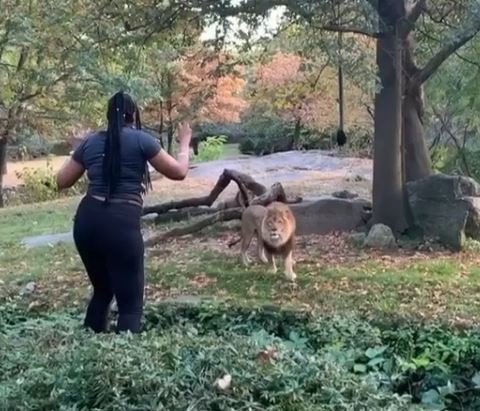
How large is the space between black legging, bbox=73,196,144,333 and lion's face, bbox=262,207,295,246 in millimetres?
2216

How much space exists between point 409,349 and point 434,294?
1385 mm

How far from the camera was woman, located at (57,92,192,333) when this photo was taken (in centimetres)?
383

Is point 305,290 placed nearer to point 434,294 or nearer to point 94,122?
point 434,294

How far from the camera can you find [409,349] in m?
4.33

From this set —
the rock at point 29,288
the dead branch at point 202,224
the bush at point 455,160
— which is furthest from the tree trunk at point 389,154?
the bush at point 455,160

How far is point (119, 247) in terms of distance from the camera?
3811 millimetres

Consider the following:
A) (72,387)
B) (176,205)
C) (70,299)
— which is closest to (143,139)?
(72,387)

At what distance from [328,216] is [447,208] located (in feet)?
4.16

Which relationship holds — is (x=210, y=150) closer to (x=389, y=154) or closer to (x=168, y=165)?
(x=389, y=154)

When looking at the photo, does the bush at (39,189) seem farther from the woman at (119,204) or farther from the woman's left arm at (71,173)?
the woman at (119,204)

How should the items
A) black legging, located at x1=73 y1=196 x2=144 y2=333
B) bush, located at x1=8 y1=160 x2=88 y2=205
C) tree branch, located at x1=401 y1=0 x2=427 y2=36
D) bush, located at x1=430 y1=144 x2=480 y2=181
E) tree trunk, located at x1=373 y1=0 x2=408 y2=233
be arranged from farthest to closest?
bush, located at x1=8 y1=160 x2=88 y2=205 → bush, located at x1=430 y1=144 x2=480 y2=181 → tree trunk, located at x1=373 y1=0 x2=408 y2=233 → tree branch, located at x1=401 y1=0 x2=427 y2=36 → black legging, located at x1=73 y1=196 x2=144 y2=333

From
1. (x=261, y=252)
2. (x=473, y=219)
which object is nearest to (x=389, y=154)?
(x=473, y=219)

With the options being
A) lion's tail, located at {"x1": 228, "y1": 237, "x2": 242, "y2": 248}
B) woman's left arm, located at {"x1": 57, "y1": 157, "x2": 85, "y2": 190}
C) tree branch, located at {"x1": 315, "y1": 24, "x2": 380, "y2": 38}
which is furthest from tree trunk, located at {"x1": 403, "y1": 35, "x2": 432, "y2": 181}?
woman's left arm, located at {"x1": 57, "y1": 157, "x2": 85, "y2": 190}

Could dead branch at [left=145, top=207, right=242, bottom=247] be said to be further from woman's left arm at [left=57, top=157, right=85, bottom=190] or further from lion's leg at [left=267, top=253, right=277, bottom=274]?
woman's left arm at [left=57, top=157, right=85, bottom=190]
